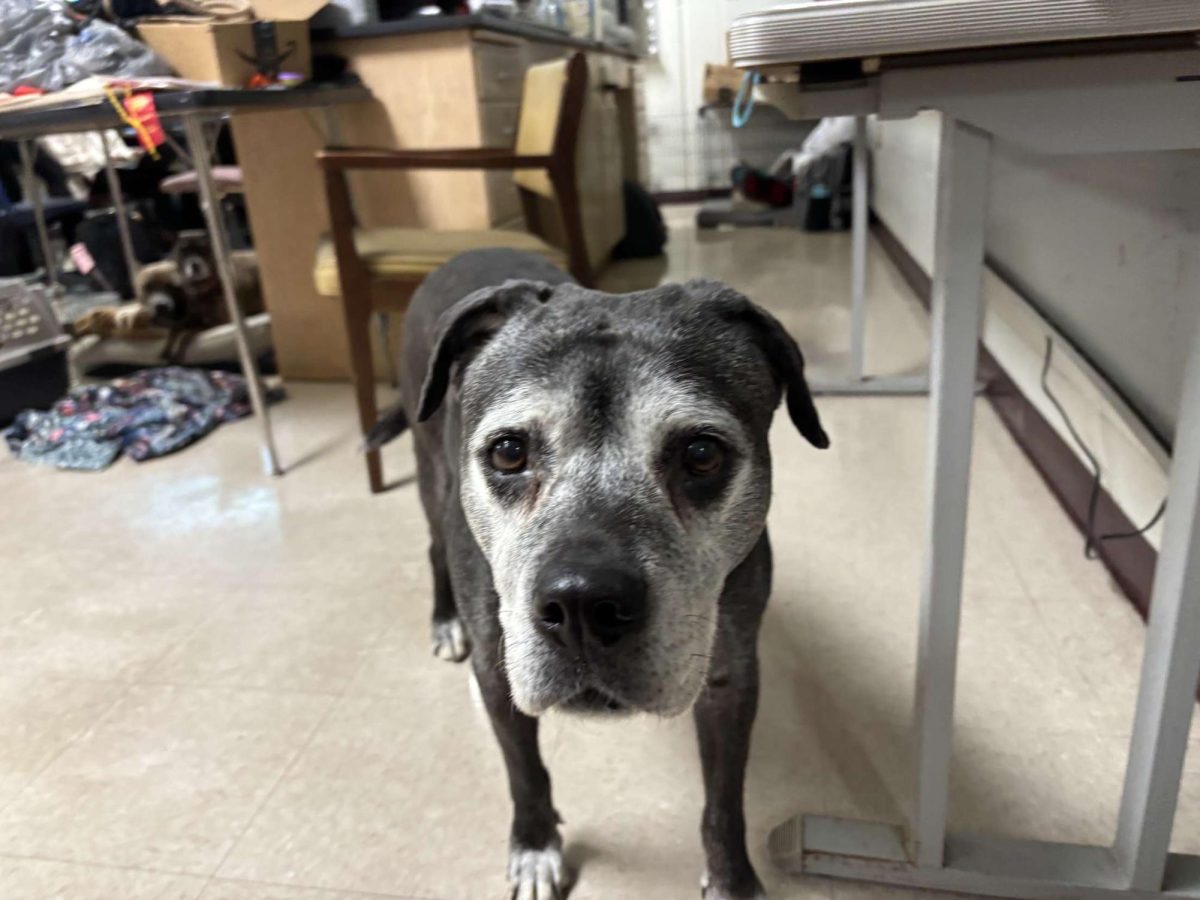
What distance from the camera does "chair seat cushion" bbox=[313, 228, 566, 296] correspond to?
2434 mm

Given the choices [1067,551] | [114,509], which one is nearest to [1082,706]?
[1067,551]

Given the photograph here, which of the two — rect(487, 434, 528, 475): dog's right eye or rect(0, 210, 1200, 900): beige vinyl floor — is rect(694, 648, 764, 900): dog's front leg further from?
rect(487, 434, 528, 475): dog's right eye

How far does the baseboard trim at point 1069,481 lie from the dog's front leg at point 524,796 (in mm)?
1069

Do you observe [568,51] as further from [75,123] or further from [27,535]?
[27,535]

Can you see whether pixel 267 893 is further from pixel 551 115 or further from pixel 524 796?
pixel 551 115

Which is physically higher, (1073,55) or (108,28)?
(108,28)

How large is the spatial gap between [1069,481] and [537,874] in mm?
1649

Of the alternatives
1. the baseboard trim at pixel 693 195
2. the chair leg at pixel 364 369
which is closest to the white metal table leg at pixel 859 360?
the chair leg at pixel 364 369

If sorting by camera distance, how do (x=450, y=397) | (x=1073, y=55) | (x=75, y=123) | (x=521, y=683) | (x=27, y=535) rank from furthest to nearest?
(x=27, y=535) < (x=75, y=123) < (x=450, y=397) < (x=521, y=683) < (x=1073, y=55)

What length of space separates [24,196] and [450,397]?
5.10 metres

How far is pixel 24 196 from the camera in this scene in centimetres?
520

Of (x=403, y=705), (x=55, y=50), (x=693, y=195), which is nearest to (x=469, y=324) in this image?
(x=403, y=705)

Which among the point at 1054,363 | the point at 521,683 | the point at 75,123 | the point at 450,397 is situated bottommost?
the point at 1054,363

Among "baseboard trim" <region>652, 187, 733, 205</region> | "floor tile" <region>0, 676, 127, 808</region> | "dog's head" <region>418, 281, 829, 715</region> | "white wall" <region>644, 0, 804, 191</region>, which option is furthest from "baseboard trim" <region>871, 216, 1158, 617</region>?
"baseboard trim" <region>652, 187, 733, 205</region>
